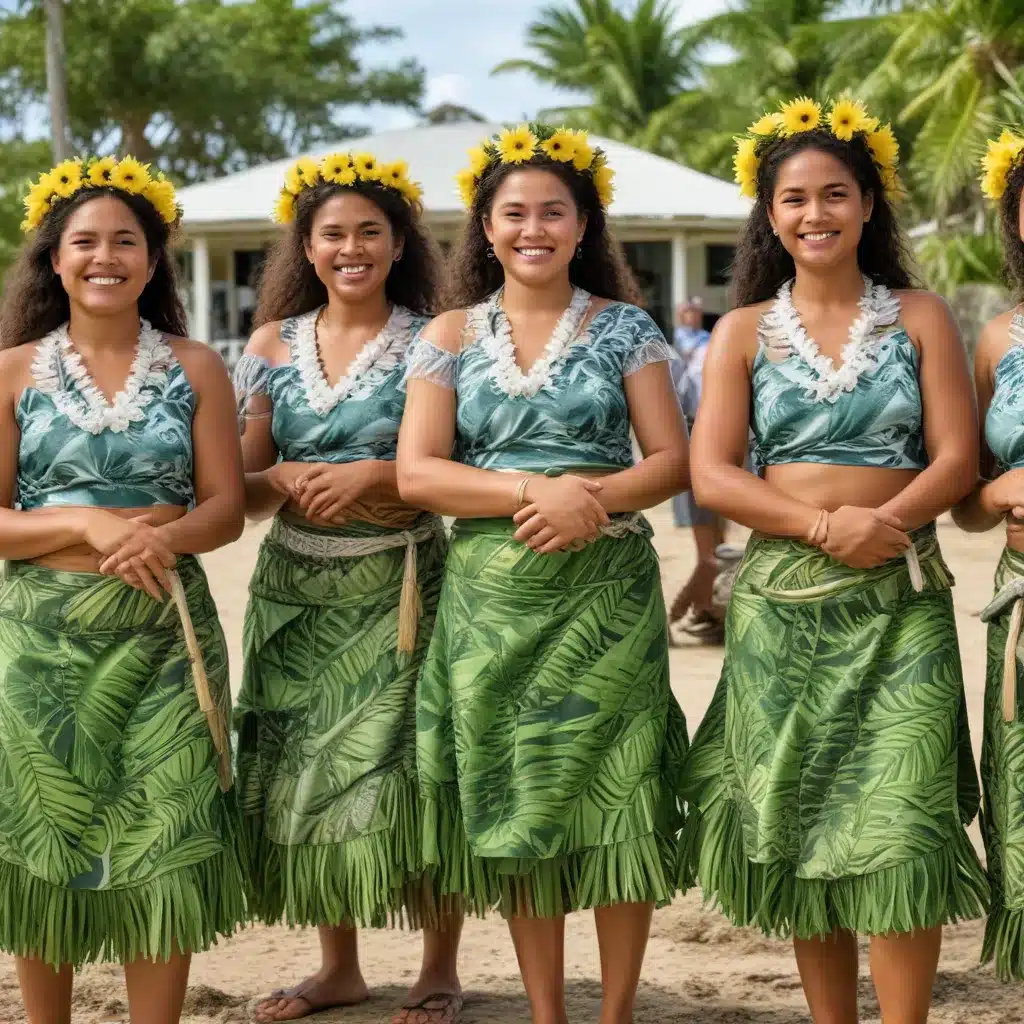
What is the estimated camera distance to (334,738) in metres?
4.11

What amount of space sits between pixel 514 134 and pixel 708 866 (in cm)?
182

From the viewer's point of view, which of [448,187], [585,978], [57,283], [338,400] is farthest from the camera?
[448,187]

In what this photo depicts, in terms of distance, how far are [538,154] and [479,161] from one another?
0.57ft

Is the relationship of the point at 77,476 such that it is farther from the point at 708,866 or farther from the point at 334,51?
the point at 334,51

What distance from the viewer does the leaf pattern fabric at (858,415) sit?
3.68 metres

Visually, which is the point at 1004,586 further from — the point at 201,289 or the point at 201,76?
the point at 201,76

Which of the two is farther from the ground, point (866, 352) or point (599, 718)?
point (866, 352)

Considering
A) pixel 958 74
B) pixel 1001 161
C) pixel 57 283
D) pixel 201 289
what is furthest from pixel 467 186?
pixel 201 289

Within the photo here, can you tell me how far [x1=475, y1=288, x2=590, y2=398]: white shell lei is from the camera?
390 centimetres

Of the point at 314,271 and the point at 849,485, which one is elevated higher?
the point at 314,271

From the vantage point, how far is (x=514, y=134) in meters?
4.00

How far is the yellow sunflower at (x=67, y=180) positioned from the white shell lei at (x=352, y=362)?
2.27 feet

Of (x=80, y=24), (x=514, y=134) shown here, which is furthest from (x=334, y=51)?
(x=514, y=134)

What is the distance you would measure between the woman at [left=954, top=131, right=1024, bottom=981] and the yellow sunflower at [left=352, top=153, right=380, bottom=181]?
5.09 feet
